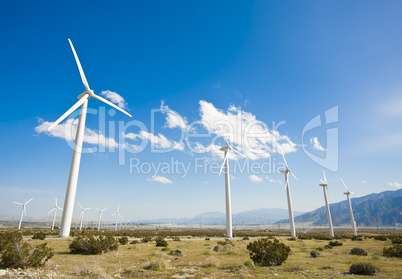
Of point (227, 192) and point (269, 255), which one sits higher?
point (227, 192)

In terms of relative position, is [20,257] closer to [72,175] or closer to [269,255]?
[269,255]

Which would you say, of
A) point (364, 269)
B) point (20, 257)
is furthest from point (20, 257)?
point (364, 269)

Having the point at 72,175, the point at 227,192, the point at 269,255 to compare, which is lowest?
the point at 269,255

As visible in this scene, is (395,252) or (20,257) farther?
(395,252)

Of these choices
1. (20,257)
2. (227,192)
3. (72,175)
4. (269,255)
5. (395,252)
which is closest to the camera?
(20,257)

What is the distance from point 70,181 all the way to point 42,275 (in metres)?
19.7

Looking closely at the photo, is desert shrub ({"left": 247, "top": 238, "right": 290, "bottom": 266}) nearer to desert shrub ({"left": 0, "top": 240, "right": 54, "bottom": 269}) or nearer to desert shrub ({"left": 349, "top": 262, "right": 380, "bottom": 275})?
desert shrub ({"left": 349, "top": 262, "right": 380, "bottom": 275})

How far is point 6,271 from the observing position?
34.4 ft

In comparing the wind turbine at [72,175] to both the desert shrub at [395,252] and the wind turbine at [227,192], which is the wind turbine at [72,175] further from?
the desert shrub at [395,252]

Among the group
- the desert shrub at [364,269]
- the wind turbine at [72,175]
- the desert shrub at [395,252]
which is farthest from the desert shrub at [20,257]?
the desert shrub at [395,252]

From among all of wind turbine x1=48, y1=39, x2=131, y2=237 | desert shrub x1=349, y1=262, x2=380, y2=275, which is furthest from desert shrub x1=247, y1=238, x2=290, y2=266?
wind turbine x1=48, y1=39, x2=131, y2=237

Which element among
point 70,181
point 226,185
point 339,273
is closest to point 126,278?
point 339,273

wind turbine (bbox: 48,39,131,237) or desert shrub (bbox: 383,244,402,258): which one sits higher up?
wind turbine (bbox: 48,39,131,237)

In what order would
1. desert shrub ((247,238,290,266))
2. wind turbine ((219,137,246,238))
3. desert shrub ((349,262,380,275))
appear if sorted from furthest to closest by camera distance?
wind turbine ((219,137,246,238)) → desert shrub ((247,238,290,266)) → desert shrub ((349,262,380,275))
